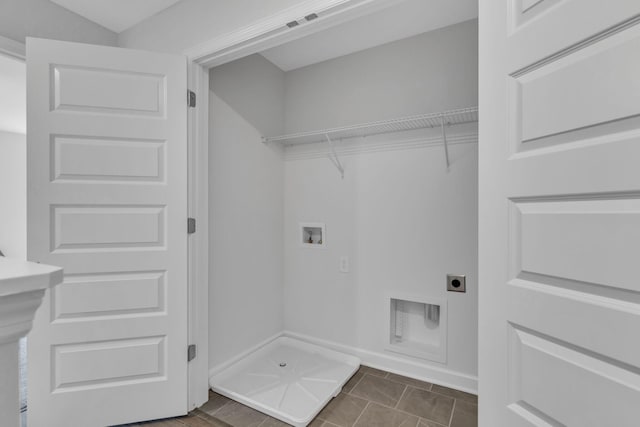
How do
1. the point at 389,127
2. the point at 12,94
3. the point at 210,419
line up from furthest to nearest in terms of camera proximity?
the point at 12,94
the point at 389,127
the point at 210,419

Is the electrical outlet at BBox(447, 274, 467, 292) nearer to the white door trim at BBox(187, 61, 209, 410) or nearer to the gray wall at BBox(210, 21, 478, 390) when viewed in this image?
the gray wall at BBox(210, 21, 478, 390)

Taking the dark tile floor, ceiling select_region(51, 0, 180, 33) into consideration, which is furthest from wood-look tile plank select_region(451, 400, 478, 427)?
ceiling select_region(51, 0, 180, 33)

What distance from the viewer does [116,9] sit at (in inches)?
72.7

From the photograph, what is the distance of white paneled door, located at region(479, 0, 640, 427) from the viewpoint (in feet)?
2.13

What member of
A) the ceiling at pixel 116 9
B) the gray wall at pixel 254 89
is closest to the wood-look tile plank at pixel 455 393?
the gray wall at pixel 254 89

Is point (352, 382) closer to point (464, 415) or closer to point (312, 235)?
point (464, 415)

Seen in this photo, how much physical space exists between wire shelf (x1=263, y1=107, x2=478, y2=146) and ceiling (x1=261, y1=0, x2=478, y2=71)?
0.63 metres

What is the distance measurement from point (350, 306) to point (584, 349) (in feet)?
5.52

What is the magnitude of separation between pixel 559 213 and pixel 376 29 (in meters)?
1.78

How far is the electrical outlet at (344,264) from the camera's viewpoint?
91.0 inches

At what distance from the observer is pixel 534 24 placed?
2.71 ft

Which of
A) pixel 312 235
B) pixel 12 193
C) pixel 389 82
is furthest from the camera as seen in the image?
pixel 12 193

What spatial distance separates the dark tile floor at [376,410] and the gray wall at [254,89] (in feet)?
6.41

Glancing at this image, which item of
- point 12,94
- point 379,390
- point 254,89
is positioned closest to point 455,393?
point 379,390
